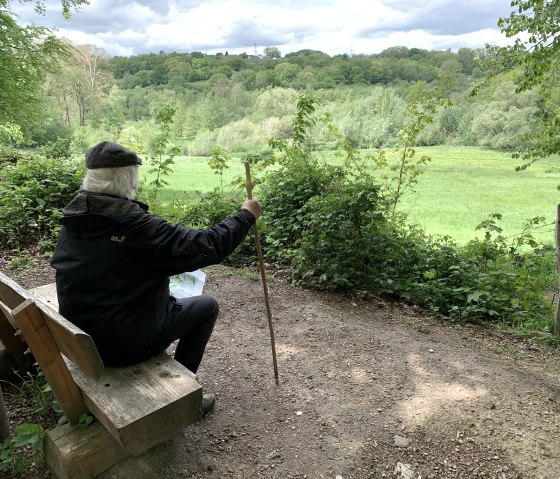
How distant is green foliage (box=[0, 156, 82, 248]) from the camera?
6695 millimetres

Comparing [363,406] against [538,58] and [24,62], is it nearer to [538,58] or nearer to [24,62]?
[538,58]

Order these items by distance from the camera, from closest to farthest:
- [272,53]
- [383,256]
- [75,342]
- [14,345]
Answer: [75,342], [14,345], [383,256], [272,53]

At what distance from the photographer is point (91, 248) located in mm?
2242

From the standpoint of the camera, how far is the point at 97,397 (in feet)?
7.12

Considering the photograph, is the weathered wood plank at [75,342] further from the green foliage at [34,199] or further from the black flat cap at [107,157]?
the green foliage at [34,199]

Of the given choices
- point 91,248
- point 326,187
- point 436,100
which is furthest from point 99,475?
point 436,100

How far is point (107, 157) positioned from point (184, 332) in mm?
1127

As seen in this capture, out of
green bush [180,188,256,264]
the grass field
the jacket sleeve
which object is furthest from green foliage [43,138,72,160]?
the jacket sleeve

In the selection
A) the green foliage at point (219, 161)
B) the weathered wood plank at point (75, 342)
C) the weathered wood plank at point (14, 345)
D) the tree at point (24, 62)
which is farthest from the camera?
the tree at point (24, 62)

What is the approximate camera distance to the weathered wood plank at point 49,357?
1.93 m

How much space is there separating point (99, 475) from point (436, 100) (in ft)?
25.9

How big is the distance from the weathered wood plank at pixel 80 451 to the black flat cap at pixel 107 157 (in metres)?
1.38

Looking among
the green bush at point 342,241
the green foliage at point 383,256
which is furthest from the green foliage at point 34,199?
the green bush at point 342,241

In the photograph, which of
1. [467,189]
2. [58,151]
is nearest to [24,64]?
[58,151]
